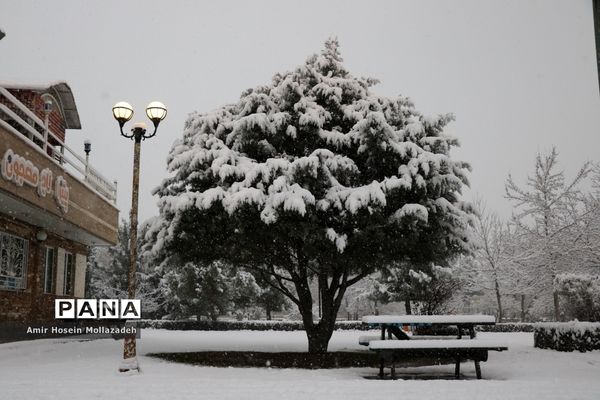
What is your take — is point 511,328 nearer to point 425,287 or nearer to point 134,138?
point 425,287

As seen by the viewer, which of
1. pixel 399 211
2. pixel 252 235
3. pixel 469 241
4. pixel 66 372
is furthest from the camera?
pixel 469 241

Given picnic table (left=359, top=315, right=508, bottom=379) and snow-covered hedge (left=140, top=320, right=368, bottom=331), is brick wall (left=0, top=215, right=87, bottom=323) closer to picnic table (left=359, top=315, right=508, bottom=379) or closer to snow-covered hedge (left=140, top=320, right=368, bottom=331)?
picnic table (left=359, top=315, right=508, bottom=379)

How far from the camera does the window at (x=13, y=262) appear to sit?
16547 mm

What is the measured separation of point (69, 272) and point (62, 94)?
6663 mm

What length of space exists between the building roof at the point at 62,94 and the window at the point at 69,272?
17.1ft

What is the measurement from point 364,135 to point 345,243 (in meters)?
2.65

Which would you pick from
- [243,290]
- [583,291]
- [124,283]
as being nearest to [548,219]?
[583,291]

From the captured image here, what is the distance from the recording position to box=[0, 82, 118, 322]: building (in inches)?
531

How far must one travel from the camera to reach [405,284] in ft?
116

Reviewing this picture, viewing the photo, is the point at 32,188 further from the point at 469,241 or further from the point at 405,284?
the point at 405,284

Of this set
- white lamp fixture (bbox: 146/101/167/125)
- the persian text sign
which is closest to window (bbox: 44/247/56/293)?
the persian text sign

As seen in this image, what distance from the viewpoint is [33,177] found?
1395 centimetres

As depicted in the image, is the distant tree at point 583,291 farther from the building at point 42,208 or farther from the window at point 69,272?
the window at point 69,272

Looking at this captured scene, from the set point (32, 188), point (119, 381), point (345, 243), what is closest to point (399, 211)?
point (345, 243)
